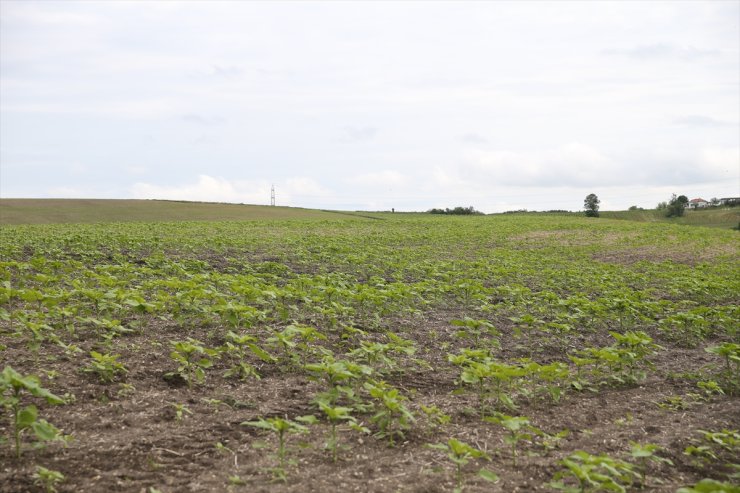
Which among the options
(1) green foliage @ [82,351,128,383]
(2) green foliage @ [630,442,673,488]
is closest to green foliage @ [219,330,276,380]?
(1) green foliage @ [82,351,128,383]

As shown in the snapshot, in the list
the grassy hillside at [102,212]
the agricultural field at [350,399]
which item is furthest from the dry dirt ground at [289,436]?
the grassy hillside at [102,212]

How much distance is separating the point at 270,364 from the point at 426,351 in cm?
247

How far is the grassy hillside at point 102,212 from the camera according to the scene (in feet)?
147

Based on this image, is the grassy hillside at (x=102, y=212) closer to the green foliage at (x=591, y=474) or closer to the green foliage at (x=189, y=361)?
the green foliage at (x=189, y=361)

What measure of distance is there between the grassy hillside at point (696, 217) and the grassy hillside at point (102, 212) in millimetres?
66474

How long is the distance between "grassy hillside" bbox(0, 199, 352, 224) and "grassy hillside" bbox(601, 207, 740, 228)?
218 feet

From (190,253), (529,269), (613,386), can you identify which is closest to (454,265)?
(529,269)

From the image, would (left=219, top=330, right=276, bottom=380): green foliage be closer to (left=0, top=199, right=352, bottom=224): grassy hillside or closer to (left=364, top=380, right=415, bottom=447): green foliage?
(left=364, top=380, right=415, bottom=447): green foliage

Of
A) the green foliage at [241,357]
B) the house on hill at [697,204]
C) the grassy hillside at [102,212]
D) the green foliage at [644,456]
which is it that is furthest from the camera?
the house on hill at [697,204]

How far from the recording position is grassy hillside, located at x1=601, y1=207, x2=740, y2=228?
89.7 meters

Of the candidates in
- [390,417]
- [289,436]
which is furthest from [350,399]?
[289,436]

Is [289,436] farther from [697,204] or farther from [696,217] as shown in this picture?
[697,204]

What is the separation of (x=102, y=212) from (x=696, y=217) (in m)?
88.6

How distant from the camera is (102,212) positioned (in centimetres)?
5100
